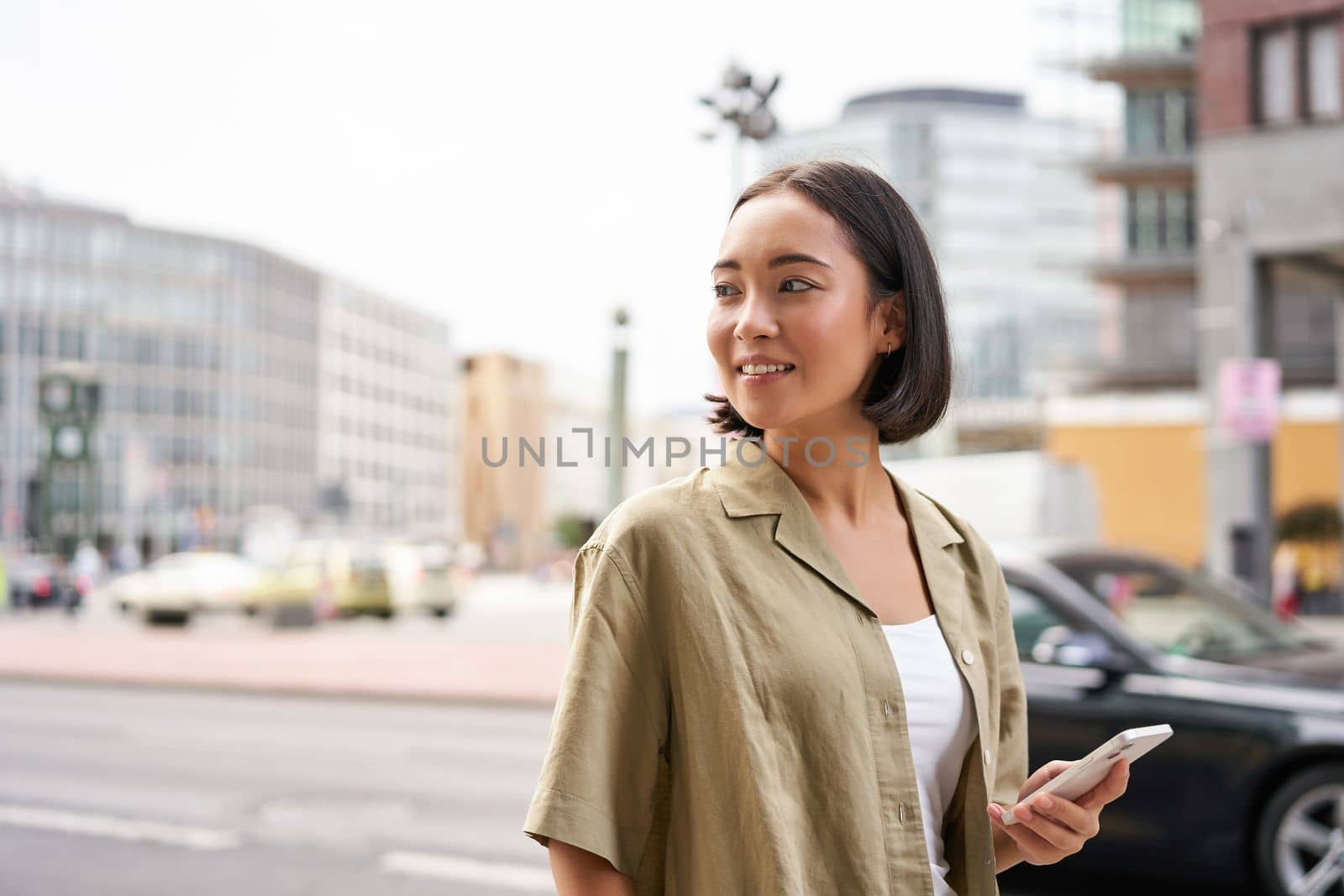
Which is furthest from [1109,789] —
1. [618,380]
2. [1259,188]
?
[1259,188]

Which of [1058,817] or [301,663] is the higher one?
[1058,817]

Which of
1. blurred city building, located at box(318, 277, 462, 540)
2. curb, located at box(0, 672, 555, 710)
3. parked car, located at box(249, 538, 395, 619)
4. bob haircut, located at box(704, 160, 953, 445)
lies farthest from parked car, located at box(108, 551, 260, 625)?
blurred city building, located at box(318, 277, 462, 540)

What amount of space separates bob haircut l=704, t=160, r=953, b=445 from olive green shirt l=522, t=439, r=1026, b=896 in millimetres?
268

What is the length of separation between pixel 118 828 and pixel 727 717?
722 cm

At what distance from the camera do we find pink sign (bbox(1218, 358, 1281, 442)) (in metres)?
18.7

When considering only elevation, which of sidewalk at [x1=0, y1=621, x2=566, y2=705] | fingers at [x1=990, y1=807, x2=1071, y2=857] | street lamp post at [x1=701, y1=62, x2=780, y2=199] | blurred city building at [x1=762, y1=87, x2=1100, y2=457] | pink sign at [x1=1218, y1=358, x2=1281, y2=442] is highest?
blurred city building at [x1=762, y1=87, x2=1100, y2=457]

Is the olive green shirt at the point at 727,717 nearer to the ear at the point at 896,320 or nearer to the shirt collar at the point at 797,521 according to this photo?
the shirt collar at the point at 797,521

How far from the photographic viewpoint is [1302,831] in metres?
5.18

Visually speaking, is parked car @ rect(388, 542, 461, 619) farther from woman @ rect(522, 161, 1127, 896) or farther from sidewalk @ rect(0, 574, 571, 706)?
woman @ rect(522, 161, 1127, 896)

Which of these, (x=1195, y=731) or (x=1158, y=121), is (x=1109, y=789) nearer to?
(x=1195, y=731)

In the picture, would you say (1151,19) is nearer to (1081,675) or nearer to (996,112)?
(1081,675)

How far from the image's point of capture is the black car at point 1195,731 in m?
5.20

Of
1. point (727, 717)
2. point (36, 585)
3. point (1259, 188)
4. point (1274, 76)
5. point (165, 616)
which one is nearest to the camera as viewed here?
point (727, 717)

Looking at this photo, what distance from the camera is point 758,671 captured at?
155 cm
